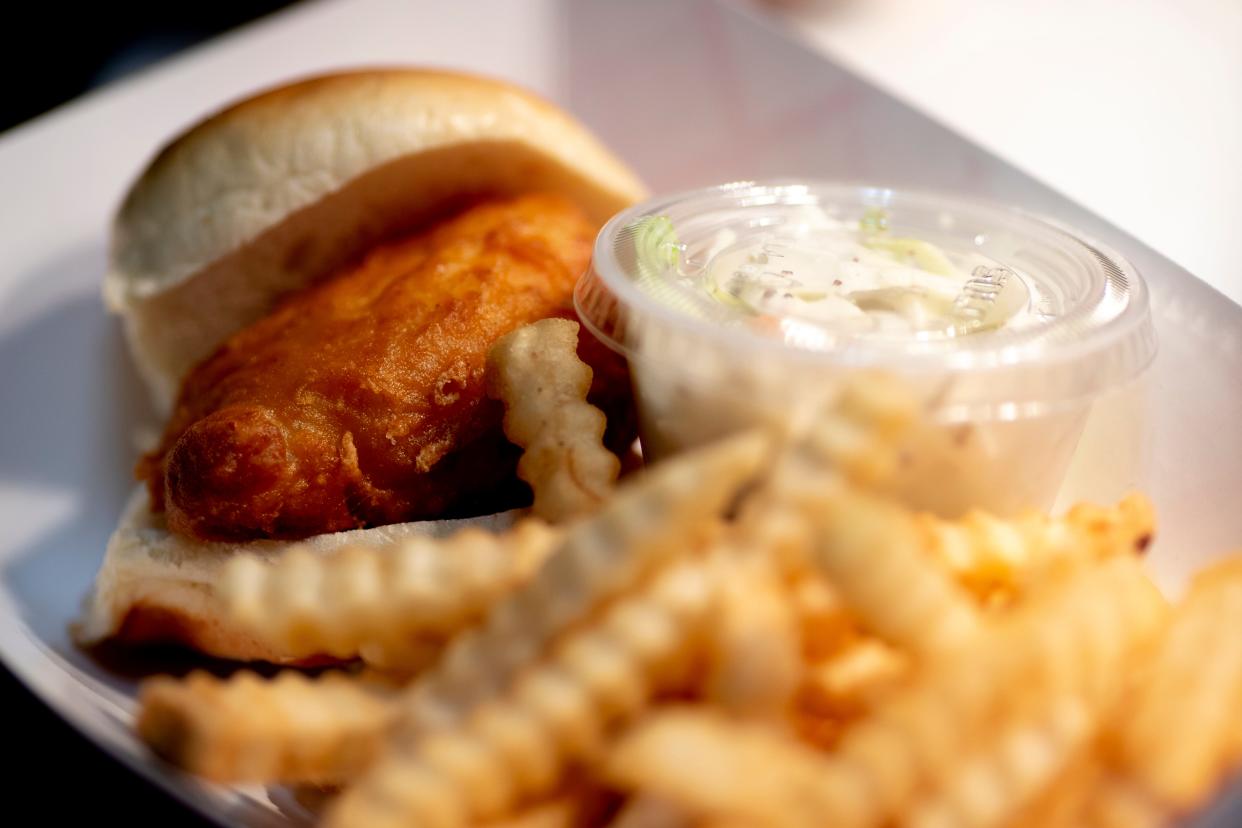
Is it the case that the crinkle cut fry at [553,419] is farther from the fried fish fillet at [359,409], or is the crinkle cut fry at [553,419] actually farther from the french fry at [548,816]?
the french fry at [548,816]

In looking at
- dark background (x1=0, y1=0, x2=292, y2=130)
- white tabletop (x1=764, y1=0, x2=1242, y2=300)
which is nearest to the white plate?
white tabletop (x1=764, y1=0, x2=1242, y2=300)

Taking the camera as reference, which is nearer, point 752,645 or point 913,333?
point 752,645

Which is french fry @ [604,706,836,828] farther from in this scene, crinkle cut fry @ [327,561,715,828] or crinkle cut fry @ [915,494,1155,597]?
crinkle cut fry @ [915,494,1155,597]

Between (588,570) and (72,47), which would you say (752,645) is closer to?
(588,570)

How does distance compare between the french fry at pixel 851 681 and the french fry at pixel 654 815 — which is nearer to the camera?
the french fry at pixel 654 815

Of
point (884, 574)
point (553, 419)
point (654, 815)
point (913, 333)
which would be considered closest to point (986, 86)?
point (913, 333)

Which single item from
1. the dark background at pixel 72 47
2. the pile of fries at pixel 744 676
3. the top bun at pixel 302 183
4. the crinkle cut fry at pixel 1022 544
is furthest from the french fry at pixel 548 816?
the top bun at pixel 302 183
